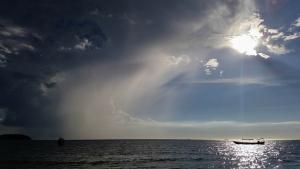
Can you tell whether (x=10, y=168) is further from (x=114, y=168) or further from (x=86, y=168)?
(x=114, y=168)

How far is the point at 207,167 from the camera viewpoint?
77.1 meters

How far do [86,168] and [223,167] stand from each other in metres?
30.9

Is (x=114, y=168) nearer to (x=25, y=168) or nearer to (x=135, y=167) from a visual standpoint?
(x=135, y=167)

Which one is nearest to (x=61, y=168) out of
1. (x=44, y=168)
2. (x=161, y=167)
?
(x=44, y=168)

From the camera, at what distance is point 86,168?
72500 millimetres

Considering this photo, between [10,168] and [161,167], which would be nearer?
[10,168]

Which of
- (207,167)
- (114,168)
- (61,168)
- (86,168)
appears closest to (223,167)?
(207,167)

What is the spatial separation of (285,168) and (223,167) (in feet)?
44.2

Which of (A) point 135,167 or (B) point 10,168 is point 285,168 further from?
(B) point 10,168

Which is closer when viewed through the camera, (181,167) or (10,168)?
(10,168)

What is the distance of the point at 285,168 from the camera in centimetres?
7550

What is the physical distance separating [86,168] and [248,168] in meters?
36.6

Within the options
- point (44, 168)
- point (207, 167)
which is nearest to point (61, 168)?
point (44, 168)

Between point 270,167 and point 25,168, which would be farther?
point 270,167
